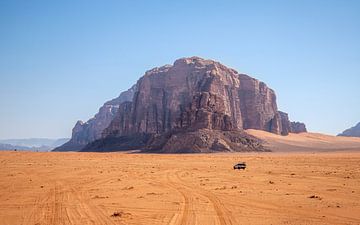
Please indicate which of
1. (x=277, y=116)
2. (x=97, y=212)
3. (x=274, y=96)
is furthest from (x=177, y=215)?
(x=274, y=96)

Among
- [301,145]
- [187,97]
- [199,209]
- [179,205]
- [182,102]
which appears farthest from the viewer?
[187,97]

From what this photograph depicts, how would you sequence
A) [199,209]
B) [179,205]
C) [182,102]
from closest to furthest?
[199,209] < [179,205] < [182,102]

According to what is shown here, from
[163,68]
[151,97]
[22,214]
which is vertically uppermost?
[163,68]

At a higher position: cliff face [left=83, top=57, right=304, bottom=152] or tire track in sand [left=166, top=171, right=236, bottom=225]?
cliff face [left=83, top=57, right=304, bottom=152]

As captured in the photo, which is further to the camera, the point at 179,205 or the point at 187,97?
the point at 187,97

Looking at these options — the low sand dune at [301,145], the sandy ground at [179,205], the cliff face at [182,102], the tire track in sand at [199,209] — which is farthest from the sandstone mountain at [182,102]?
the tire track in sand at [199,209]

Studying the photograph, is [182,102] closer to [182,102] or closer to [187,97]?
[182,102]

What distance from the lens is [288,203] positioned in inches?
→ 704

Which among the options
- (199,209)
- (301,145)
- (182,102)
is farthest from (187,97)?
(199,209)

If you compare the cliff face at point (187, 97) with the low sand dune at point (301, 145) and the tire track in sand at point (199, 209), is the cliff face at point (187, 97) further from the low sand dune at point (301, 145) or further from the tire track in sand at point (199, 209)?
the tire track in sand at point (199, 209)

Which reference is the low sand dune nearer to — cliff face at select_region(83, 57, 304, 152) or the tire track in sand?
cliff face at select_region(83, 57, 304, 152)

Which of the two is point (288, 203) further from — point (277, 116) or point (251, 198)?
point (277, 116)

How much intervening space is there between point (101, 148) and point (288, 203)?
143 m

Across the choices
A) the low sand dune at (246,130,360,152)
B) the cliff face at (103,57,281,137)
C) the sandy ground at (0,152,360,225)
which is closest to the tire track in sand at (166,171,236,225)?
the sandy ground at (0,152,360,225)
